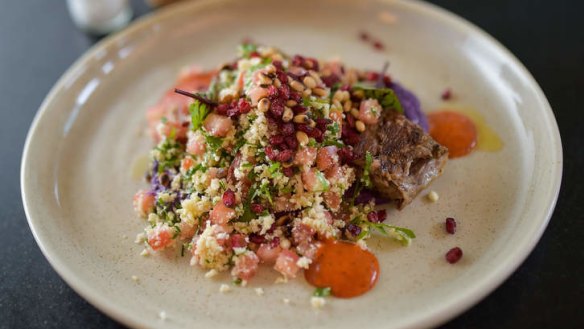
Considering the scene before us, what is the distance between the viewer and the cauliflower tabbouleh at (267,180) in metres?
2.75

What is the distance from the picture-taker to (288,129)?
281 cm

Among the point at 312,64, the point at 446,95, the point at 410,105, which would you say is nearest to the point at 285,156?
the point at 312,64

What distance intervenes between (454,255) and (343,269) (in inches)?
20.2

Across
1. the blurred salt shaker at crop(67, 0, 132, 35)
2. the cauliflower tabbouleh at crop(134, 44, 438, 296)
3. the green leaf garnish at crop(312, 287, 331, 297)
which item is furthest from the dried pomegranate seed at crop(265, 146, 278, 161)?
the blurred salt shaker at crop(67, 0, 132, 35)

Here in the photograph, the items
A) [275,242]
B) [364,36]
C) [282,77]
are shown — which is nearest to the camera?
[275,242]

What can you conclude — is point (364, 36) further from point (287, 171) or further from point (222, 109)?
point (287, 171)

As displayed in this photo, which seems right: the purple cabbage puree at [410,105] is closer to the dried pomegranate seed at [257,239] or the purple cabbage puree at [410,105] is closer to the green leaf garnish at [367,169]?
the green leaf garnish at [367,169]

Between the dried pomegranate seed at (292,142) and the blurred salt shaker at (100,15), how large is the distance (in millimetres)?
2237

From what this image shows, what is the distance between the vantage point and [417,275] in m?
2.65

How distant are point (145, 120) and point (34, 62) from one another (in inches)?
51.7

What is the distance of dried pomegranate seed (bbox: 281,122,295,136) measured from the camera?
111 inches

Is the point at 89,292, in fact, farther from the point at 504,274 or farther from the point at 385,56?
the point at 385,56

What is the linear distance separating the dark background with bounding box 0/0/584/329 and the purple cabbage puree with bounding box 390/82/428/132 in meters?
0.81

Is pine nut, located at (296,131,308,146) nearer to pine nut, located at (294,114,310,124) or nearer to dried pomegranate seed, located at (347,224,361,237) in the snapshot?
pine nut, located at (294,114,310,124)
